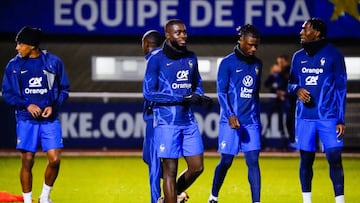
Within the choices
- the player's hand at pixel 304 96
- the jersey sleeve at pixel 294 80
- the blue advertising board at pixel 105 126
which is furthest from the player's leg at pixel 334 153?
the blue advertising board at pixel 105 126

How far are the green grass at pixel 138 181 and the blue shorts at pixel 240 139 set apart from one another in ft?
4.72

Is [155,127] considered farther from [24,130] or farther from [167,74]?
[24,130]

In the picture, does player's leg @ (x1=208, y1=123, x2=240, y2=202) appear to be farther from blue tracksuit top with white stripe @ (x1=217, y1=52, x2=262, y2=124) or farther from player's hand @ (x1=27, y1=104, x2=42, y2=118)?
player's hand @ (x1=27, y1=104, x2=42, y2=118)

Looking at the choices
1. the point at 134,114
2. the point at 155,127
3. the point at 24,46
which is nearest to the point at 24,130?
the point at 24,46

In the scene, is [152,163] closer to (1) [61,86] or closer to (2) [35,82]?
(1) [61,86]

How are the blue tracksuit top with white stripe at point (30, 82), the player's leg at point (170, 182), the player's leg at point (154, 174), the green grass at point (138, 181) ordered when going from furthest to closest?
the green grass at point (138, 181) < the blue tracksuit top with white stripe at point (30, 82) < the player's leg at point (154, 174) < the player's leg at point (170, 182)

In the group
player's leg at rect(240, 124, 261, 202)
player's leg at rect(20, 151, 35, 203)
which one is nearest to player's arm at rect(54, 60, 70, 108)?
player's leg at rect(20, 151, 35, 203)

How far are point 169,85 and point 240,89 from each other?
1239 mm

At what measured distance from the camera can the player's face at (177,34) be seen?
32.1 ft

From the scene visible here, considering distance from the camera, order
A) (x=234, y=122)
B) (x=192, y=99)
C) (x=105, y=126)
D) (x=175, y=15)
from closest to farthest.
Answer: (x=192, y=99)
(x=234, y=122)
(x=175, y=15)
(x=105, y=126)

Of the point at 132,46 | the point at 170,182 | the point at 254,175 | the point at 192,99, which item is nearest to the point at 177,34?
the point at 192,99

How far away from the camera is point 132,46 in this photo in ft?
62.6

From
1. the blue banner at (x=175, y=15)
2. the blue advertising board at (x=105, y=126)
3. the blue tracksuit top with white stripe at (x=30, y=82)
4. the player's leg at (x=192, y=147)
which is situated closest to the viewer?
the player's leg at (x=192, y=147)

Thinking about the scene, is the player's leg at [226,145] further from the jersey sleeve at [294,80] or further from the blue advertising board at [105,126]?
the blue advertising board at [105,126]
